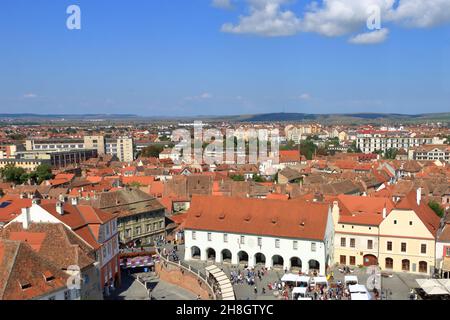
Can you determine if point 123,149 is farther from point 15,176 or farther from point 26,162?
point 15,176

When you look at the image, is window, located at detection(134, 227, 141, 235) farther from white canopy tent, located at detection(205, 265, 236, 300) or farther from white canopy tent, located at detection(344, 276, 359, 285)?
white canopy tent, located at detection(344, 276, 359, 285)

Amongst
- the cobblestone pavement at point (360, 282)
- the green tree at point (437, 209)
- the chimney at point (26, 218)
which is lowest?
the cobblestone pavement at point (360, 282)

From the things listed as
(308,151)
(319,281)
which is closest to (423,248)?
(319,281)

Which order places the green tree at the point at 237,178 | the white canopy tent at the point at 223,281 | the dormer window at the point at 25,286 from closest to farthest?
the dormer window at the point at 25,286 < the white canopy tent at the point at 223,281 < the green tree at the point at 237,178

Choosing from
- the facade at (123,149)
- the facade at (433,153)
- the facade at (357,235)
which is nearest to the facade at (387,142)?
the facade at (433,153)

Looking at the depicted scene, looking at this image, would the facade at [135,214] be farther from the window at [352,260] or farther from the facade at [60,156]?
the facade at [60,156]

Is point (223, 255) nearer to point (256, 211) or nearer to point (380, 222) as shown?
point (256, 211)

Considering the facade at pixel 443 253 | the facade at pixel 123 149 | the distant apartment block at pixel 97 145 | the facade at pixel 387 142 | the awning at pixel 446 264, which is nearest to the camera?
the awning at pixel 446 264

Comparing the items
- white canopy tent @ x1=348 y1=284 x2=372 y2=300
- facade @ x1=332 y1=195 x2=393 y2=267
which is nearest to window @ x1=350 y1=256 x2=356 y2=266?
facade @ x1=332 y1=195 x2=393 y2=267
